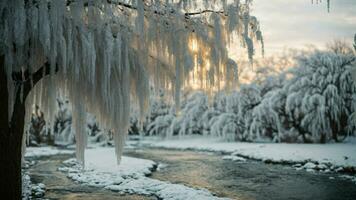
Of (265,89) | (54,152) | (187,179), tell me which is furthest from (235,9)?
(265,89)

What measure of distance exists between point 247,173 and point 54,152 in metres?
13.6

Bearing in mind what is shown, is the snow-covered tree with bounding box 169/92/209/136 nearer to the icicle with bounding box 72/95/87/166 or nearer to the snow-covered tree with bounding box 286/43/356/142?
the snow-covered tree with bounding box 286/43/356/142

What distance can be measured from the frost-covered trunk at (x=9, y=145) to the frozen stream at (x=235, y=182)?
401 centimetres

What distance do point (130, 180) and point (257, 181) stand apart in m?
4.20

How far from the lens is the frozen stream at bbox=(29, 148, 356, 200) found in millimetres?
10641

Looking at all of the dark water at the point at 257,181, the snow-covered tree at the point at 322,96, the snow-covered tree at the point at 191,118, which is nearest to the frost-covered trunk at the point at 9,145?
the dark water at the point at 257,181

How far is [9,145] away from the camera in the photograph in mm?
5898

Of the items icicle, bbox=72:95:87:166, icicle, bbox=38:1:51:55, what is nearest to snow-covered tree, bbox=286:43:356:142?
icicle, bbox=72:95:87:166

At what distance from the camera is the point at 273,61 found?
32812 mm

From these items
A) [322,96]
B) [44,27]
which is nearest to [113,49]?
[44,27]

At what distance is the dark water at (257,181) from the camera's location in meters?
10.9

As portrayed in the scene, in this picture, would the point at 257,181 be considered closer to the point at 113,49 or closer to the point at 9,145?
the point at 113,49

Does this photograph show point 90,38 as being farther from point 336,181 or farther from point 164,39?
point 336,181

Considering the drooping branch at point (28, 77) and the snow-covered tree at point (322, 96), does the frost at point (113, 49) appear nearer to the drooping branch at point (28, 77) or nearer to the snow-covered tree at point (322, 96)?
the drooping branch at point (28, 77)
